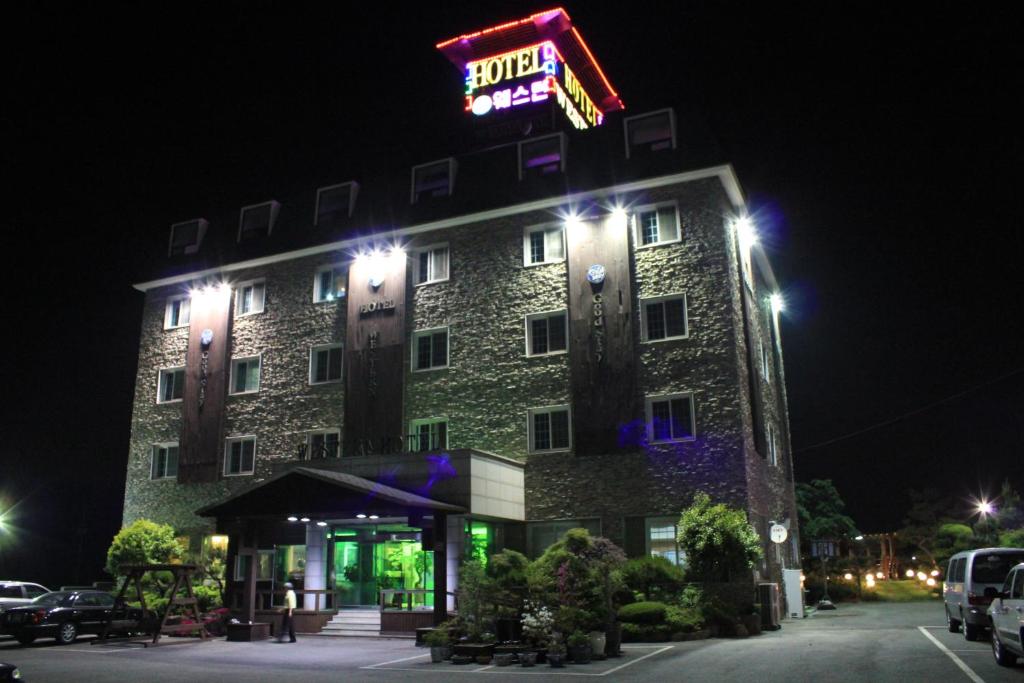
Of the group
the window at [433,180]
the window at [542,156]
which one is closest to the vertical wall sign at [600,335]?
the window at [542,156]

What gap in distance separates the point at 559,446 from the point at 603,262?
652 cm

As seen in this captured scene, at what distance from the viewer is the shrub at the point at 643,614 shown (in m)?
21.7

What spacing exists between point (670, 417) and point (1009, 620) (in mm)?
14017

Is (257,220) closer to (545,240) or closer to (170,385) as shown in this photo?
(170,385)

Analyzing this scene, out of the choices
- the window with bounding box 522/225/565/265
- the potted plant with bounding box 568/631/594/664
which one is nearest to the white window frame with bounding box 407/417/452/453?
the window with bounding box 522/225/565/265

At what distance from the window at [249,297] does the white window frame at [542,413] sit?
13.6 metres

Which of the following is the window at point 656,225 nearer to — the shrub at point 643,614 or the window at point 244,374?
the shrub at point 643,614

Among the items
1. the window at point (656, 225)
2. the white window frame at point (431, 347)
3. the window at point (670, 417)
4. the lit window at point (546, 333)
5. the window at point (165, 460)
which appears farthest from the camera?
the window at point (165, 460)

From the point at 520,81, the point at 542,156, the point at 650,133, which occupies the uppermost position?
the point at 520,81

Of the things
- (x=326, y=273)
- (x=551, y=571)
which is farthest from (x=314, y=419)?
(x=551, y=571)

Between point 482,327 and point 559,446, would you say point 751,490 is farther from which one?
point 482,327

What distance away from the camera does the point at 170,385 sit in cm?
3697

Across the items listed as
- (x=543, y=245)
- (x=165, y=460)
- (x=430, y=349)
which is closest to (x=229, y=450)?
(x=165, y=460)

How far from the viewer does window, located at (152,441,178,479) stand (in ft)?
117
